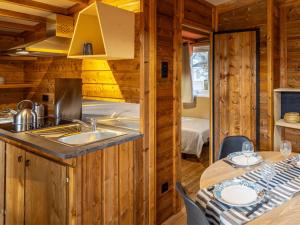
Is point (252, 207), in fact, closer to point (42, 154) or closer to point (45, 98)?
point (42, 154)

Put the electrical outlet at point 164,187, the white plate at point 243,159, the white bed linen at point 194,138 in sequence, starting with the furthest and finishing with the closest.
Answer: the white bed linen at point 194,138, the electrical outlet at point 164,187, the white plate at point 243,159

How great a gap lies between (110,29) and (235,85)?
5.93 ft

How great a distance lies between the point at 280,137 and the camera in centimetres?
291

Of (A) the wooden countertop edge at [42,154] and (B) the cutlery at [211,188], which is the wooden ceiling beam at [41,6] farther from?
(B) the cutlery at [211,188]

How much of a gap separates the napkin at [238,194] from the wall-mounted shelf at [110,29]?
1335 mm

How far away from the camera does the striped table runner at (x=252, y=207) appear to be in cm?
114

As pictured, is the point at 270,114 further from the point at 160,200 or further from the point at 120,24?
the point at 120,24

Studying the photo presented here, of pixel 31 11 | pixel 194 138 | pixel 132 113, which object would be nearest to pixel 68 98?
pixel 132 113

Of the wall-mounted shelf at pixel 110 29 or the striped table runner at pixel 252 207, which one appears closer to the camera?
the striped table runner at pixel 252 207

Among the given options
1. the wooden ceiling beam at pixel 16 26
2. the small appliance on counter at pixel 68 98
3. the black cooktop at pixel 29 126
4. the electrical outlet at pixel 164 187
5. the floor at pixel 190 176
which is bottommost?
the floor at pixel 190 176

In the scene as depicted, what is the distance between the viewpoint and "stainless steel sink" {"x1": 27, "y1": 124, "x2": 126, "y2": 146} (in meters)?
2.18

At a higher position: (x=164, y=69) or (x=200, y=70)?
(x=200, y=70)

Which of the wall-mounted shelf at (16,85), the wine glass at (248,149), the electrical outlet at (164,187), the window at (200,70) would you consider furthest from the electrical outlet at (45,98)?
the window at (200,70)

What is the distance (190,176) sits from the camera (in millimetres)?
3598
